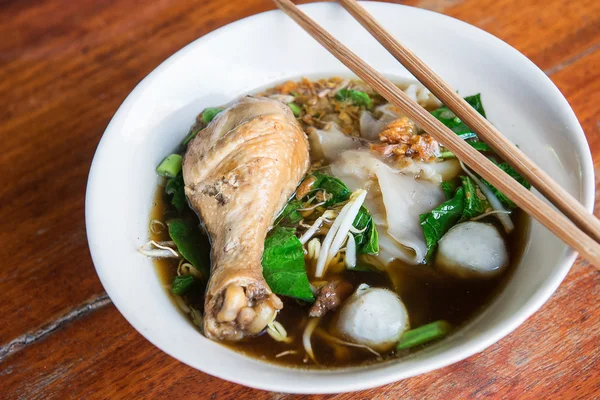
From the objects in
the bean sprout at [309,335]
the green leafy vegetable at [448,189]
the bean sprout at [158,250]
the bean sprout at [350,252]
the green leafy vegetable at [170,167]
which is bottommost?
the bean sprout at [309,335]

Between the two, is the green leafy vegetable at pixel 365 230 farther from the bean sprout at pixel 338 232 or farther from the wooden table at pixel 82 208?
the wooden table at pixel 82 208

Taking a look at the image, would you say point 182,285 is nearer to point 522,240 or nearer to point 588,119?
point 522,240

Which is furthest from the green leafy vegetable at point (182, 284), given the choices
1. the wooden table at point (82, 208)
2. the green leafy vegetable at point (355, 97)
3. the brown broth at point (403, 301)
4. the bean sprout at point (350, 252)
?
the green leafy vegetable at point (355, 97)

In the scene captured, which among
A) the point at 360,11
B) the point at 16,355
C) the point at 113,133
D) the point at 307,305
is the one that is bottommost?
the point at 16,355

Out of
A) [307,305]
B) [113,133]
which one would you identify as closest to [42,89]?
[113,133]

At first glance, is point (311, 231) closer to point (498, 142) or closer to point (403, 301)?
point (403, 301)

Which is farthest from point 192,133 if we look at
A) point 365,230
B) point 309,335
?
point 309,335
